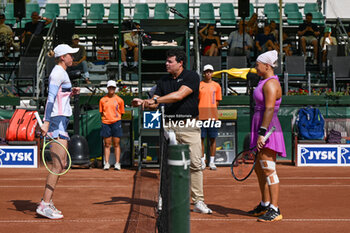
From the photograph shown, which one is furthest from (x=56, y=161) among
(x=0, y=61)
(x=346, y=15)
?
(x=346, y=15)

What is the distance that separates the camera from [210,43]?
19.4 metres

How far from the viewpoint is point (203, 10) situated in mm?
23719

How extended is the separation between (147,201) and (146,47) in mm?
6330

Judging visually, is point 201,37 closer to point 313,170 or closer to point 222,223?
point 313,170

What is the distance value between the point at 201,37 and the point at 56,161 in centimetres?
1290

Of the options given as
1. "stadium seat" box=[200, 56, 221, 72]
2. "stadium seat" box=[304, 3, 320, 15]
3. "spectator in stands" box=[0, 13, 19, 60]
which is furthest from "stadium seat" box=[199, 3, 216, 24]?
"spectator in stands" box=[0, 13, 19, 60]

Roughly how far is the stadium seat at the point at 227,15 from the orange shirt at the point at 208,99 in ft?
33.1

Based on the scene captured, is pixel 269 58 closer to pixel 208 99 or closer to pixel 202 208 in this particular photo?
pixel 202 208

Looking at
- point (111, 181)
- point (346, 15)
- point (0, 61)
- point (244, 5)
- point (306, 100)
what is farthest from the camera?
point (346, 15)

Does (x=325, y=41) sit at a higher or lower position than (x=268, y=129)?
higher

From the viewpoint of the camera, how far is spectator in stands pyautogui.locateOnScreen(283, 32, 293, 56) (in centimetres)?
2039

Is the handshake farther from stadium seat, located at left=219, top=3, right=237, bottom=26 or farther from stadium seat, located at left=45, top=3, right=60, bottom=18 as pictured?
stadium seat, located at left=45, top=3, right=60, bottom=18

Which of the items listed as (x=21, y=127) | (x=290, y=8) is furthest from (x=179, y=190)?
(x=290, y=8)

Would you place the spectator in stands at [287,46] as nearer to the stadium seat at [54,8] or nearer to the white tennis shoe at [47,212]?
the stadium seat at [54,8]
